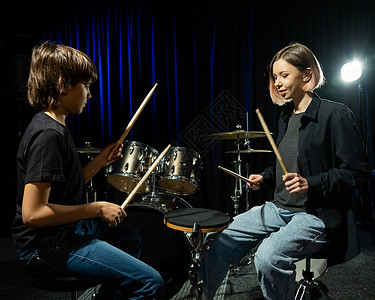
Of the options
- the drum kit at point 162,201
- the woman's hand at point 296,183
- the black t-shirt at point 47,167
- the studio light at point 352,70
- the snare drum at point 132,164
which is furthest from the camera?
the studio light at point 352,70

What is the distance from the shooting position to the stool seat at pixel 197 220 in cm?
121

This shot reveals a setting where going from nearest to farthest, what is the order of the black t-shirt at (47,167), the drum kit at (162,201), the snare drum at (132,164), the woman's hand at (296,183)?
the black t-shirt at (47,167) → the woman's hand at (296,183) → the drum kit at (162,201) → the snare drum at (132,164)

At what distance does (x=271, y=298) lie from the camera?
1.19 m

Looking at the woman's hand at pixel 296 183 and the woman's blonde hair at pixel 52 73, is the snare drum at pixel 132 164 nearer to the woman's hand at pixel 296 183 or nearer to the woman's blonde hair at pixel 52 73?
the woman's blonde hair at pixel 52 73

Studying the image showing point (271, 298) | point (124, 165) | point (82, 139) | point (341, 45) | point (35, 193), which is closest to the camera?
point (35, 193)

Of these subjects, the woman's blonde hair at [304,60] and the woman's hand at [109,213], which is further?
the woman's blonde hair at [304,60]

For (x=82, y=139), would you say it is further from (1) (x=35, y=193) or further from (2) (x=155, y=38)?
(1) (x=35, y=193)

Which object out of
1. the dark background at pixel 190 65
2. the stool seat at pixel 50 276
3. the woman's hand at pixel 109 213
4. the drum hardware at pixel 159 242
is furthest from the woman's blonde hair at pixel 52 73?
the dark background at pixel 190 65

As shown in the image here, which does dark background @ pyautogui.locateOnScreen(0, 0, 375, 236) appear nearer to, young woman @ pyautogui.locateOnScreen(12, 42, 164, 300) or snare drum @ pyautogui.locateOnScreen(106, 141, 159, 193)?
snare drum @ pyautogui.locateOnScreen(106, 141, 159, 193)

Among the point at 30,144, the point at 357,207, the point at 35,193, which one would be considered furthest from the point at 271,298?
the point at 357,207

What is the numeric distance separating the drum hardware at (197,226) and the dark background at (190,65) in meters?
1.90

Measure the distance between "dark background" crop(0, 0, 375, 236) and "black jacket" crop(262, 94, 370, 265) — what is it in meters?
1.89

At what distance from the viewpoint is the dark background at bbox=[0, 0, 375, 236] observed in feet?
10.2

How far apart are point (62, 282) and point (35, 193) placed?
12.4 inches
